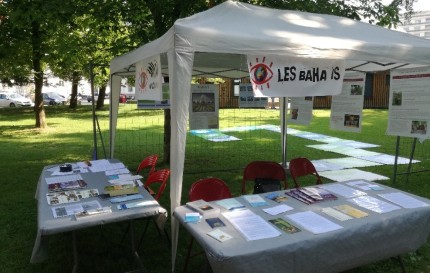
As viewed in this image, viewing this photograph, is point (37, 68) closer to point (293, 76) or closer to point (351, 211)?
point (293, 76)

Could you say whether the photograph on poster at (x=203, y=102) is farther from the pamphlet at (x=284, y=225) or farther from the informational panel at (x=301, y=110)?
the pamphlet at (x=284, y=225)

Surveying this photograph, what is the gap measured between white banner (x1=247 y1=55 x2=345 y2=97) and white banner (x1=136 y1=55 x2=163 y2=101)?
105 centimetres

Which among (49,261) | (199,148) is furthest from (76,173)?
(199,148)

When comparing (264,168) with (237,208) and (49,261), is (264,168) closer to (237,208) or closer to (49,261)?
(237,208)

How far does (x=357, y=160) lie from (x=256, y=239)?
7133mm

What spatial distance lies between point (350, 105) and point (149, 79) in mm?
3560

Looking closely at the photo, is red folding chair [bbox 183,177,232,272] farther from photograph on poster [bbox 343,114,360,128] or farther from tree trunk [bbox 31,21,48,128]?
tree trunk [bbox 31,21,48,128]

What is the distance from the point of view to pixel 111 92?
6.59 m

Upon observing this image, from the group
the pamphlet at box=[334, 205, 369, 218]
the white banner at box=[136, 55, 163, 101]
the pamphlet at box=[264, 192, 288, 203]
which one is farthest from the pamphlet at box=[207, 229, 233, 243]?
the white banner at box=[136, 55, 163, 101]

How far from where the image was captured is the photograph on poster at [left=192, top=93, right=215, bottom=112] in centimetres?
672

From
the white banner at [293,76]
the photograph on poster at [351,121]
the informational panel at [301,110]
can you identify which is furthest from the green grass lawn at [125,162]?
the white banner at [293,76]

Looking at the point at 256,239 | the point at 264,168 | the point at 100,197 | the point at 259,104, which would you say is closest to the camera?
the point at 256,239

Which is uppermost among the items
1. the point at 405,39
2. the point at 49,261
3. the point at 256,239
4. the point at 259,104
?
the point at 405,39

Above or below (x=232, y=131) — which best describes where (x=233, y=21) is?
above
